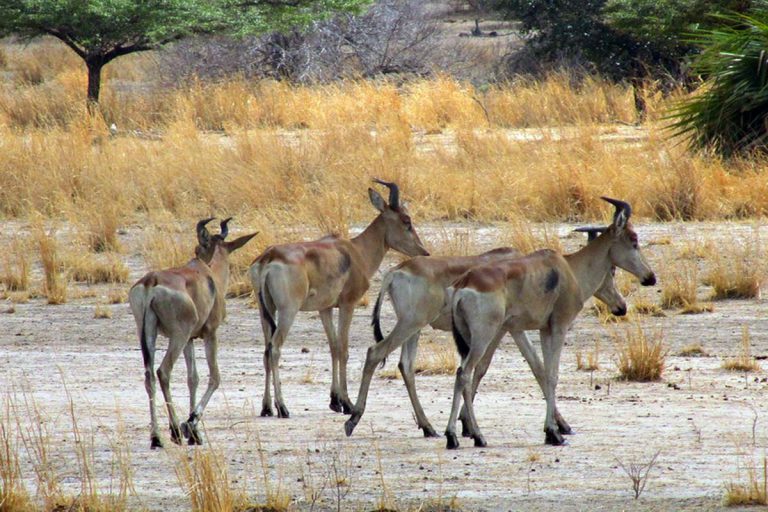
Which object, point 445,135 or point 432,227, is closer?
point 432,227

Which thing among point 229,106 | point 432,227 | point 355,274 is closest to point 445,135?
point 229,106

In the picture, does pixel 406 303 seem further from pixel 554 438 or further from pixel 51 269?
pixel 51 269

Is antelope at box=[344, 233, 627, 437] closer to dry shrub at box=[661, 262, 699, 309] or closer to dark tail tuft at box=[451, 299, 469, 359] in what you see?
dark tail tuft at box=[451, 299, 469, 359]

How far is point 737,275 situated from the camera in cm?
1352

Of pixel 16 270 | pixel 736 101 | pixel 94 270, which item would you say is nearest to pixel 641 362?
pixel 94 270

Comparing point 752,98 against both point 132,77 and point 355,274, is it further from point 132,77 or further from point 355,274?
point 132,77

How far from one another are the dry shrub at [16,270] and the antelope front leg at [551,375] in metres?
8.13

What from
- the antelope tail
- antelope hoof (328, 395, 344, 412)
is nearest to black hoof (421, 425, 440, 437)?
antelope hoof (328, 395, 344, 412)

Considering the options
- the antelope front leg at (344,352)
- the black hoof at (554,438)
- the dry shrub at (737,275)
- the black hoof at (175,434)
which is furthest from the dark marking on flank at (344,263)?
the dry shrub at (737,275)

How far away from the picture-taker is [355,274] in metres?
9.99

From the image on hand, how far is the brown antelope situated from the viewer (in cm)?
936

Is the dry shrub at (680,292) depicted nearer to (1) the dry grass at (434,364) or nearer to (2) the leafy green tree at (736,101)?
(1) the dry grass at (434,364)

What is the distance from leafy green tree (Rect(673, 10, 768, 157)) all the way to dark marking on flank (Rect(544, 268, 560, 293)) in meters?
10.0

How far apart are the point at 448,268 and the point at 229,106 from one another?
1631 cm
